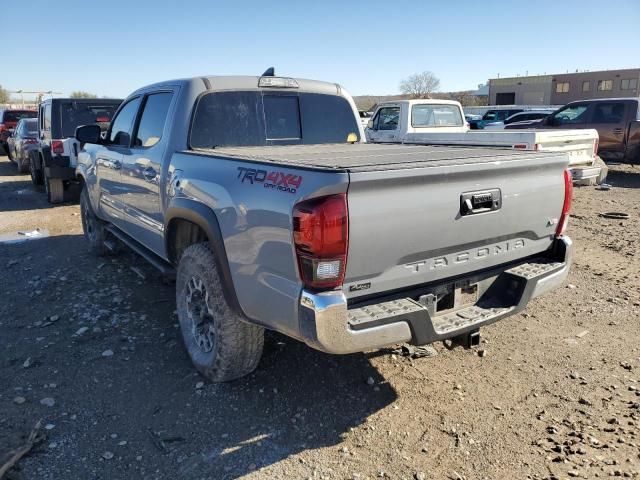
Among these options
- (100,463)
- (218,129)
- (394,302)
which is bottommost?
(100,463)

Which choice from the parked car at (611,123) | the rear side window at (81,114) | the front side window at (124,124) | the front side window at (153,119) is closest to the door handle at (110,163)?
the front side window at (124,124)

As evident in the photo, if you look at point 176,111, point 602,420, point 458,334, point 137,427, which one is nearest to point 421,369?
point 458,334

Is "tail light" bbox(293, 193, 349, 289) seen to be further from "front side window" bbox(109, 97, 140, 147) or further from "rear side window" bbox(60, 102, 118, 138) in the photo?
"rear side window" bbox(60, 102, 118, 138)

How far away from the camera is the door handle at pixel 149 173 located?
13.6 ft

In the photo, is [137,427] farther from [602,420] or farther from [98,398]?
[602,420]

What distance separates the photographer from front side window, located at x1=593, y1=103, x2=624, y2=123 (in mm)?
13242

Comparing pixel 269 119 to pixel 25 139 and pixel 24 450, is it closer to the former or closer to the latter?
pixel 24 450

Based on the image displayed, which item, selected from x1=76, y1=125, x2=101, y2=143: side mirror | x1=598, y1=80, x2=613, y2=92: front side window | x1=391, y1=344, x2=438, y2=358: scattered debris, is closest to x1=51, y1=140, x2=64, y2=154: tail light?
x1=76, y1=125, x2=101, y2=143: side mirror

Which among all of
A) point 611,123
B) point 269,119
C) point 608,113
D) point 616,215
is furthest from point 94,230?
point 608,113

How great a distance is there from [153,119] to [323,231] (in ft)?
8.83

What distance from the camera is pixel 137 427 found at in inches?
122

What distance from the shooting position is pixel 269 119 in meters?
4.41

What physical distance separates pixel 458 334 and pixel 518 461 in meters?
0.72

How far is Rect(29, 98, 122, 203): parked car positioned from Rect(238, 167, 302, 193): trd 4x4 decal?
7.82 metres
